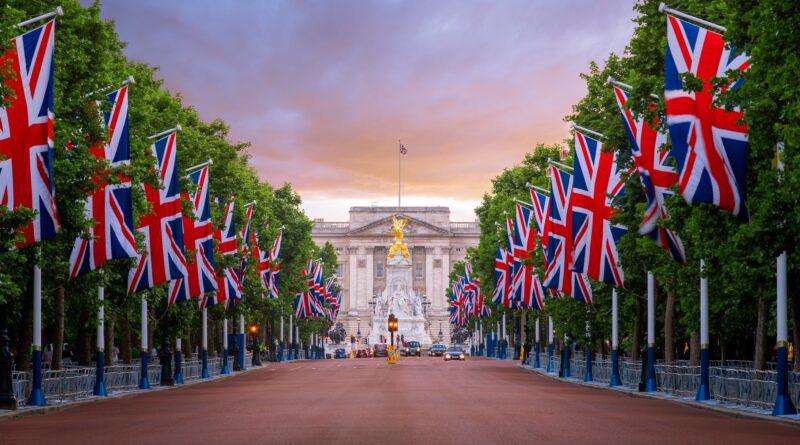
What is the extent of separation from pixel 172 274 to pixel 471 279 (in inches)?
2978

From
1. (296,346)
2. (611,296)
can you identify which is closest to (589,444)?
(611,296)

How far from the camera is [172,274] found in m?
43.5

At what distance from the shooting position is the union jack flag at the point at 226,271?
57.5m

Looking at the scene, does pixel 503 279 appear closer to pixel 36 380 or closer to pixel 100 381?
pixel 100 381

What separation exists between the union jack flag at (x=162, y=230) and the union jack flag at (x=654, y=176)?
1546cm

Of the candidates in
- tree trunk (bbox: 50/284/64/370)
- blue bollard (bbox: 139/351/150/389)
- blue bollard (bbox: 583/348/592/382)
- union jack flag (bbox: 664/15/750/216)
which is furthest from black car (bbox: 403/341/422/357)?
union jack flag (bbox: 664/15/750/216)

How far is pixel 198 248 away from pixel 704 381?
19.6m

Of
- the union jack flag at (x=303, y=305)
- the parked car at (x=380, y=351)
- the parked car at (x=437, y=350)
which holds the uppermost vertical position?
the union jack flag at (x=303, y=305)

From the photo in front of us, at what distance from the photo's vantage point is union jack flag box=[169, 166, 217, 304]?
49.1 m

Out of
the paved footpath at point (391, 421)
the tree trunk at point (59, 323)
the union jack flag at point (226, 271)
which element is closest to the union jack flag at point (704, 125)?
the paved footpath at point (391, 421)

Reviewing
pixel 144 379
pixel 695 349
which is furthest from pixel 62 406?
pixel 695 349

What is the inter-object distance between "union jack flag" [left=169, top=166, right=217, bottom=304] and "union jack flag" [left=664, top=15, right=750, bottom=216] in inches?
954

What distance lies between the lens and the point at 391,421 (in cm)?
2684

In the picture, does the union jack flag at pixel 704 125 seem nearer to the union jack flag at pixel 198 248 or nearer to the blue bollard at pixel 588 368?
the union jack flag at pixel 198 248
